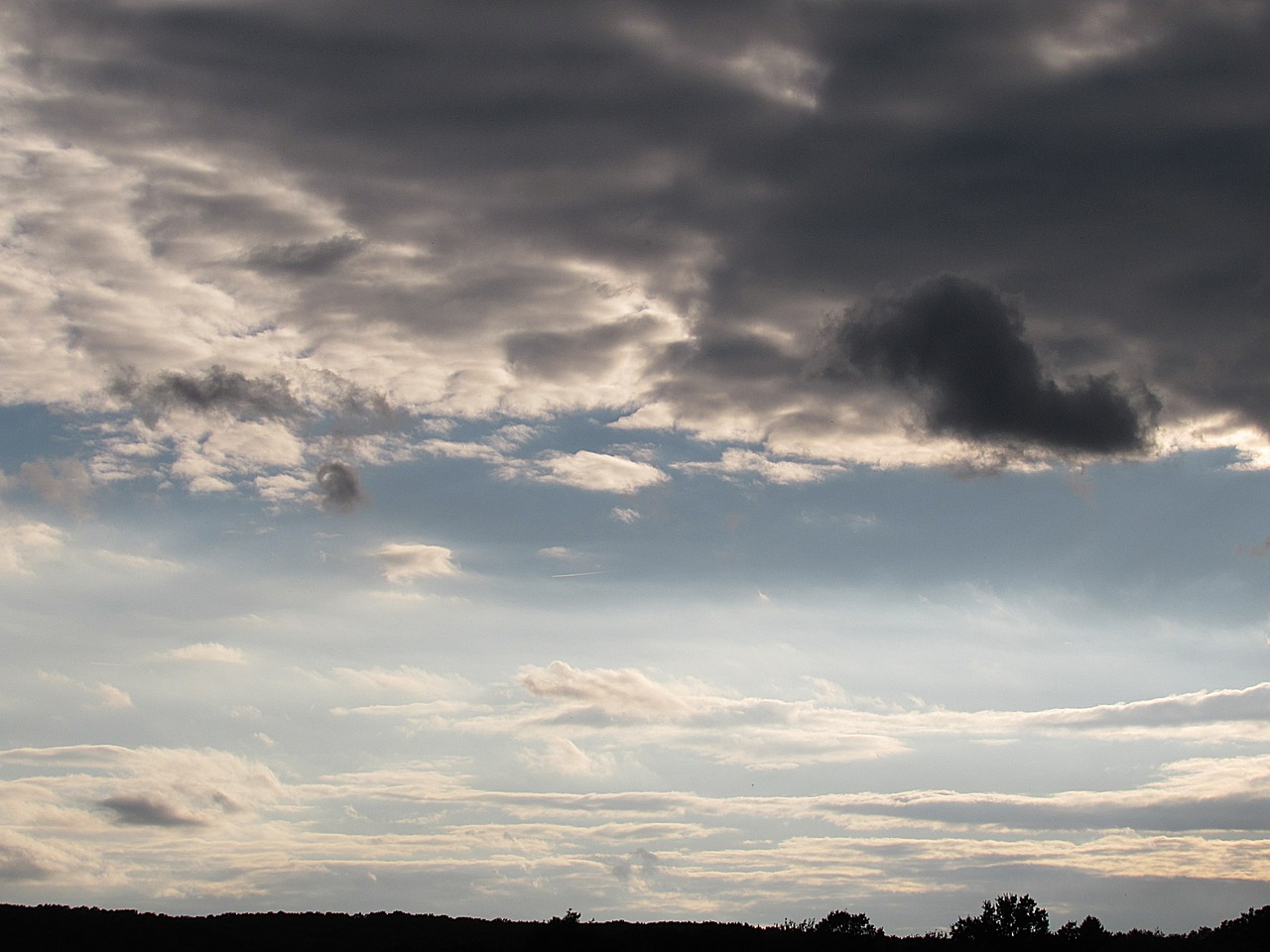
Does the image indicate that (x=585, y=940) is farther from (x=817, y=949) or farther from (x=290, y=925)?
(x=290, y=925)

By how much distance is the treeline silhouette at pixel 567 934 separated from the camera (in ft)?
267

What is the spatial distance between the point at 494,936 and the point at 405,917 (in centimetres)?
1203

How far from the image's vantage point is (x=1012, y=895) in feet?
284

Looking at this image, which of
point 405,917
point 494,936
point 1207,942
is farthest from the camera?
point 405,917

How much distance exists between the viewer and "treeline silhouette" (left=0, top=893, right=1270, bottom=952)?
8144 cm

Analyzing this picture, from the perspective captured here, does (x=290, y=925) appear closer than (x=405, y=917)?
Yes

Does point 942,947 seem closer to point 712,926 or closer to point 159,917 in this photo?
point 712,926

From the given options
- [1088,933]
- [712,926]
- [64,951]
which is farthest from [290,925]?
[1088,933]

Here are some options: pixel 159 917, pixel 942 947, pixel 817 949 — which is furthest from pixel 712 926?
pixel 159 917

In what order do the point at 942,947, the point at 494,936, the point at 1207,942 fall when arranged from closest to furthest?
the point at 1207,942
the point at 942,947
the point at 494,936

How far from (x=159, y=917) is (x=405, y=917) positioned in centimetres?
1848

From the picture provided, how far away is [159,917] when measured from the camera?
94938mm

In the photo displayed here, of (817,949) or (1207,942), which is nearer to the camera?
(1207,942)

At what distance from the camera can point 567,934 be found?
84.0m
